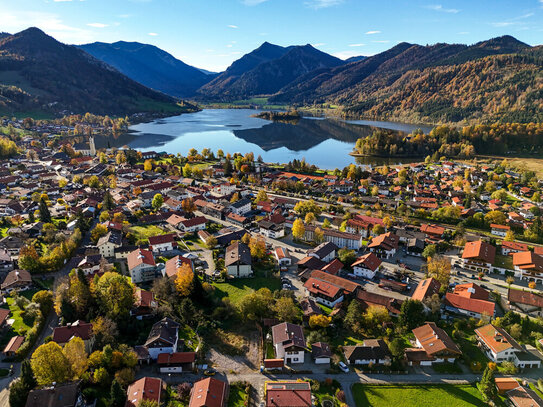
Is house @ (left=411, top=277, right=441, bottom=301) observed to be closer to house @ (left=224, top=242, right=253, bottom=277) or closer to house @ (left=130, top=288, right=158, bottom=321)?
house @ (left=224, top=242, right=253, bottom=277)

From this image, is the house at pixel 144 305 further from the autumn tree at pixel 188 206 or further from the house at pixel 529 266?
the house at pixel 529 266

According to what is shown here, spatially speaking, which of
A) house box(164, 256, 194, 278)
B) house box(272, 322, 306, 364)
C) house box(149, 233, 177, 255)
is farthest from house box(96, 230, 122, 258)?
house box(272, 322, 306, 364)

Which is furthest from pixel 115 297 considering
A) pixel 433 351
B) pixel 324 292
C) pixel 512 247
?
pixel 512 247

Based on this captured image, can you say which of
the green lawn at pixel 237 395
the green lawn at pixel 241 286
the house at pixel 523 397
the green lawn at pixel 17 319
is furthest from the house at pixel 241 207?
the house at pixel 523 397

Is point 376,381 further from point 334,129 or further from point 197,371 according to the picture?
point 334,129

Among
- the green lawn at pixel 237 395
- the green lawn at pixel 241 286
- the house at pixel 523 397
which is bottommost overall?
the green lawn at pixel 237 395

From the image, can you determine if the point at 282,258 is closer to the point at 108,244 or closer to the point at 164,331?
the point at 164,331

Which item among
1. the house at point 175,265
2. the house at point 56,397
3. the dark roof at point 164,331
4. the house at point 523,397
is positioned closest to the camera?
the house at point 56,397
